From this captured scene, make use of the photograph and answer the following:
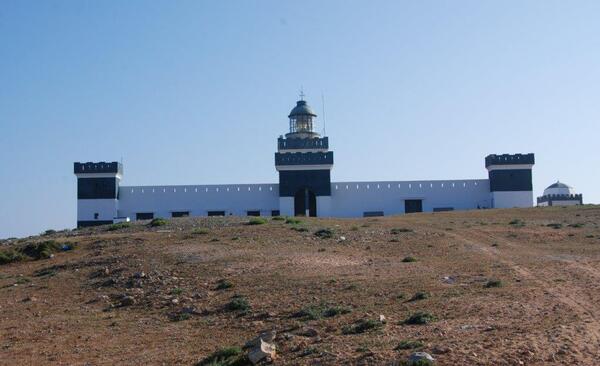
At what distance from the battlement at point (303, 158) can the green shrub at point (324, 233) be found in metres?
17.7

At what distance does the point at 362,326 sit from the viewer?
1096cm

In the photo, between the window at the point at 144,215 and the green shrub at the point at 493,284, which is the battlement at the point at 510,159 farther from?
the green shrub at the point at 493,284

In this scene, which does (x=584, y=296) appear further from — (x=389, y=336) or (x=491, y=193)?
(x=491, y=193)

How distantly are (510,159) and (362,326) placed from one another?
33.7 meters

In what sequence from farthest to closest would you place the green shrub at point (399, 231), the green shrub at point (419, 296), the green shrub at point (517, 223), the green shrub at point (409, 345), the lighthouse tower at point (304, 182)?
the lighthouse tower at point (304, 182)
the green shrub at point (517, 223)
the green shrub at point (399, 231)
the green shrub at point (419, 296)
the green shrub at point (409, 345)

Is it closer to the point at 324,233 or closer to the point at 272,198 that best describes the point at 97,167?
the point at 272,198

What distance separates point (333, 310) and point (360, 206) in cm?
2994

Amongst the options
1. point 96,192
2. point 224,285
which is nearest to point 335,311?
point 224,285

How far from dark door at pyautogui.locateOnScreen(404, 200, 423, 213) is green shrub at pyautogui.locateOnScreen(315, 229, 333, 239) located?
18666mm

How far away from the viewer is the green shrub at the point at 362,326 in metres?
10.9

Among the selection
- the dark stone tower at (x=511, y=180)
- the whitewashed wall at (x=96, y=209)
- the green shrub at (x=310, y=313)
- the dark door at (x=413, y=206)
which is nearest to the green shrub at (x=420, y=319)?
the green shrub at (x=310, y=313)

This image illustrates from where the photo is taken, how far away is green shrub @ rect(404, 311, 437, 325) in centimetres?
1100

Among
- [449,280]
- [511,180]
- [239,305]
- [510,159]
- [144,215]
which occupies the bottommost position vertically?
[239,305]

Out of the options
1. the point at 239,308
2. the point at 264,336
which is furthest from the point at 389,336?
the point at 239,308
